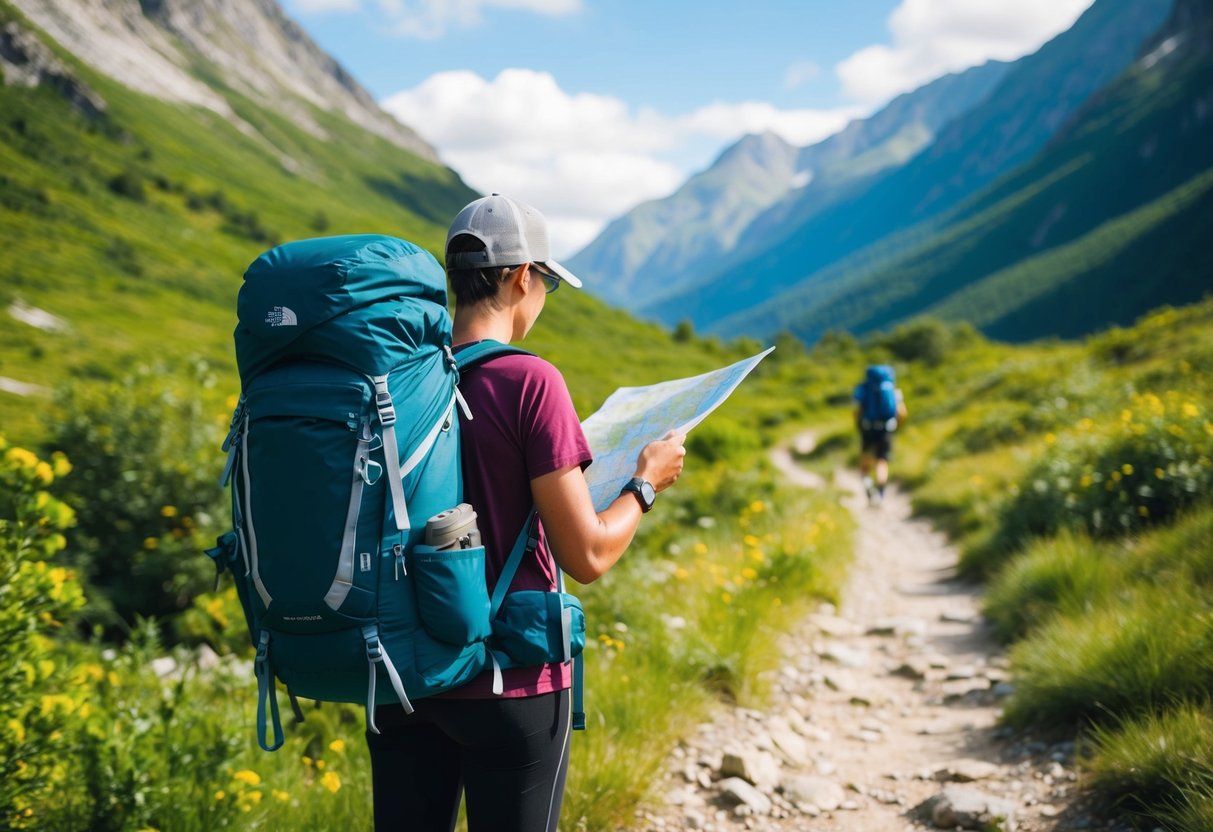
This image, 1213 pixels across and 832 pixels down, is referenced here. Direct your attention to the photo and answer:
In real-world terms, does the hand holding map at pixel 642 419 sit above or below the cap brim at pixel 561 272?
below

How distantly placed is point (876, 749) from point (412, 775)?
336 centimetres

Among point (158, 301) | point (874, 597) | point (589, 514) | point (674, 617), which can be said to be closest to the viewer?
point (589, 514)

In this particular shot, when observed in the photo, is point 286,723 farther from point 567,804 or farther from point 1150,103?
point 1150,103

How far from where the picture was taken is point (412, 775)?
221cm

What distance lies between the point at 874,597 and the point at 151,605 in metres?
7.32

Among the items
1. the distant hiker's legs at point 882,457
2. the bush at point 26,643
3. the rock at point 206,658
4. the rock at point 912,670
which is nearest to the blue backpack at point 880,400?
the distant hiker's legs at point 882,457

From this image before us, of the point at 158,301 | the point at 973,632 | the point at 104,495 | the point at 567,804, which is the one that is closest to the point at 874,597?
the point at 973,632

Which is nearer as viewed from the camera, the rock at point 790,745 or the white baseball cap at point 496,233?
the white baseball cap at point 496,233

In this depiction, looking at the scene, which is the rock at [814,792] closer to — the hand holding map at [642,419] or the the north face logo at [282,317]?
the hand holding map at [642,419]

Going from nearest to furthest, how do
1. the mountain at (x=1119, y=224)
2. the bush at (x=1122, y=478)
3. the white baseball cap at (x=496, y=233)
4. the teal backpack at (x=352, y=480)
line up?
the teal backpack at (x=352, y=480) → the white baseball cap at (x=496, y=233) → the bush at (x=1122, y=478) → the mountain at (x=1119, y=224)

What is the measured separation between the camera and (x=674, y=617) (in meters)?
5.91

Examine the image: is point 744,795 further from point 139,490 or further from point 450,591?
point 139,490

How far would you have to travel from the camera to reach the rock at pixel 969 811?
342 centimetres

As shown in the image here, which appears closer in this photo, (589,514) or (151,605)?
(589,514)
